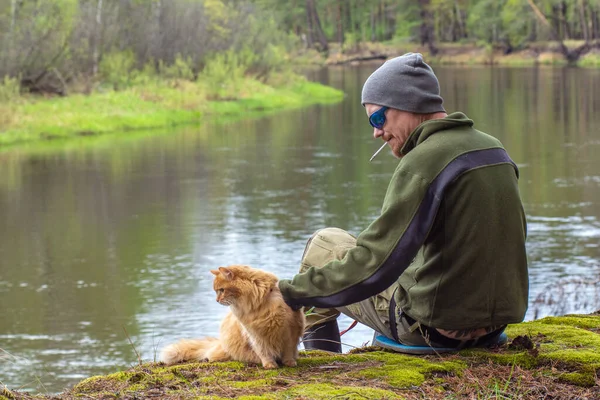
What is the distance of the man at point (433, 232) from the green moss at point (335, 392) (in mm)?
340

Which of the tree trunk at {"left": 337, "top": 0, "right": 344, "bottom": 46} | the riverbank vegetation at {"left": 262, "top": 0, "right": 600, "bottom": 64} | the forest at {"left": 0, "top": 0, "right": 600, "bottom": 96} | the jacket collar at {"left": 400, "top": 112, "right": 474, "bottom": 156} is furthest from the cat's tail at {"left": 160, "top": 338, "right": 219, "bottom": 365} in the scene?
the tree trunk at {"left": 337, "top": 0, "right": 344, "bottom": 46}

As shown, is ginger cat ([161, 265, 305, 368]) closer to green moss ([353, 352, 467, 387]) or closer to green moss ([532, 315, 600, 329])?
green moss ([353, 352, 467, 387])

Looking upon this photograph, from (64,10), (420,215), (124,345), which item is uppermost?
(64,10)

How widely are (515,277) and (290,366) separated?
1.01 m

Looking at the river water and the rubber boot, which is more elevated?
the rubber boot

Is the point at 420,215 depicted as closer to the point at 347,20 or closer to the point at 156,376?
the point at 156,376

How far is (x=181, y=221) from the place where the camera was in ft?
56.9

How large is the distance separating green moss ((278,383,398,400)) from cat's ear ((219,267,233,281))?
530 millimetres

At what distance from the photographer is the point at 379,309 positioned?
412 centimetres

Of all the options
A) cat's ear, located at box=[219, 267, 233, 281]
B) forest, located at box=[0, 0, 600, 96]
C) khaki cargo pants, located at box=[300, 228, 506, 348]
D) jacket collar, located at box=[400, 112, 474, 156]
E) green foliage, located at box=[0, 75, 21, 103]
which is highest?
forest, located at box=[0, 0, 600, 96]

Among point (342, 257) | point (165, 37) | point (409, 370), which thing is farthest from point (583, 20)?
point (409, 370)

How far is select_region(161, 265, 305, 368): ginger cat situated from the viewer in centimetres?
377

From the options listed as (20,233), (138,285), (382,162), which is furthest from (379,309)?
(382,162)

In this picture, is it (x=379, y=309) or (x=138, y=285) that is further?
(x=138, y=285)
